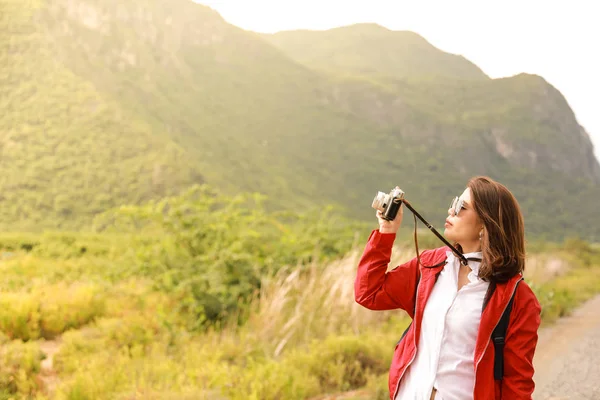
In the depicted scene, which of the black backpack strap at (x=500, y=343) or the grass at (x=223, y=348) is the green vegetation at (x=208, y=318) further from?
the black backpack strap at (x=500, y=343)

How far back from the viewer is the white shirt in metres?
2.65

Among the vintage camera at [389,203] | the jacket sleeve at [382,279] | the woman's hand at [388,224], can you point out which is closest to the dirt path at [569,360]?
the jacket sleeve at [382,279]

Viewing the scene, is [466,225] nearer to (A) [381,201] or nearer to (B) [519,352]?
(A) [381,201]

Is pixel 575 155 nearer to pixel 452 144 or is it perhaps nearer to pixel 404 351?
pixel 452 144

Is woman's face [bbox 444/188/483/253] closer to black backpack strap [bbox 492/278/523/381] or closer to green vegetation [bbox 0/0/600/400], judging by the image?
black backpack strap [bbox 492/278/523/381]

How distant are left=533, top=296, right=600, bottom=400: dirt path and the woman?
10.6 feet

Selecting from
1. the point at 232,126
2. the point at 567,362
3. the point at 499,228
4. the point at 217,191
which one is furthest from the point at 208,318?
the point at 232,126

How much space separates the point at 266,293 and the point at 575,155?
521 ft

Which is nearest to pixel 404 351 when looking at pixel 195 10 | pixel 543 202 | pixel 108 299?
pixel 108 299

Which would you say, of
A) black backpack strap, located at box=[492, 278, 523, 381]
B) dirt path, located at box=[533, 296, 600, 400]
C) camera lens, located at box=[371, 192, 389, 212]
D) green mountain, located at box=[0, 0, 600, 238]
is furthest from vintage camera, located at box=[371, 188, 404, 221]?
green mountain, located at box=[0, 0, 600, 238]

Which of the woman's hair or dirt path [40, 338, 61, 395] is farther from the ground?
the woman's hair

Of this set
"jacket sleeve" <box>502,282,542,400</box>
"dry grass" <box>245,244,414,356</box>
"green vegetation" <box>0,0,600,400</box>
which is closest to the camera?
"jacket sleeve" <box>502,282,542,400</box>

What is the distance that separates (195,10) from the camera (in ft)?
478

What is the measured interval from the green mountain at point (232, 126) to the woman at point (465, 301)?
195 ft
